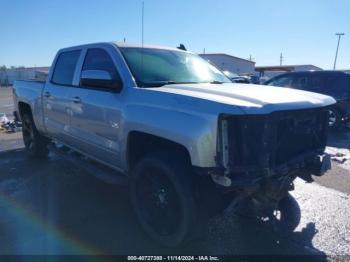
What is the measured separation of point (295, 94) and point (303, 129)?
37cm

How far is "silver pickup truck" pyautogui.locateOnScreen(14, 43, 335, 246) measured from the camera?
272cm

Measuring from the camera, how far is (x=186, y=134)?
9.23 feet

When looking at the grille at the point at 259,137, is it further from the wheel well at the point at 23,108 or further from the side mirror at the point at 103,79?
the wheel well at the point at 23,108

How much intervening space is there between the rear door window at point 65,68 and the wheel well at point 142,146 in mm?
1783

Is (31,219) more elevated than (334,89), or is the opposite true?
(334,89)

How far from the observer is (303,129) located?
3277 mm

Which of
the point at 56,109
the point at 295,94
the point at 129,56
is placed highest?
the point at 129,56

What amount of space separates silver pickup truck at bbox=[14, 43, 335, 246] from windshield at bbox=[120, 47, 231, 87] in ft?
0.05

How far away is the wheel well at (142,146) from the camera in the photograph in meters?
3.40

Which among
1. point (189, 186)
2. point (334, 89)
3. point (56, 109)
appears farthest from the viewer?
point (334, 89)

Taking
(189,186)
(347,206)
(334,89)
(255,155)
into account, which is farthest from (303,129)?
(334,89)

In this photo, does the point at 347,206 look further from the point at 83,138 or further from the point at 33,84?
the point at 33,84

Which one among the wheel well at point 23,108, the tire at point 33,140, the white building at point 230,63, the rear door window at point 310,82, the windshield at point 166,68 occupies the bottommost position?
the tire at point 33,140

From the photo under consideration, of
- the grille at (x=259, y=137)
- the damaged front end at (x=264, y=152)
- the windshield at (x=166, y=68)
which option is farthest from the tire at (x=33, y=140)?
the grille at (x=259, y=137)
